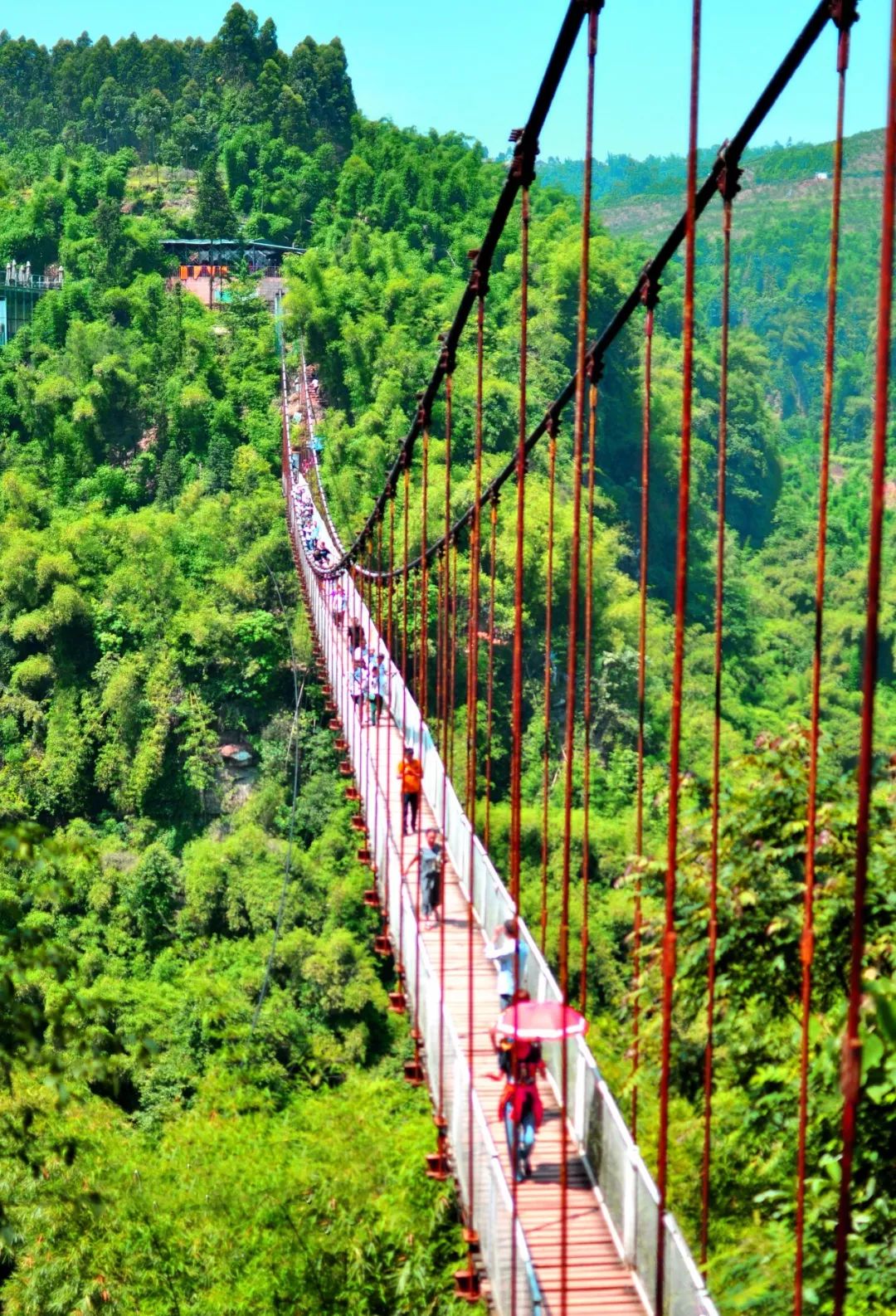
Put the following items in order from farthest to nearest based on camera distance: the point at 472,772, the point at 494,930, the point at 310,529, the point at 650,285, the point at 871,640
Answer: the point at 310,529
the point at 472,772
the point at 494,930
the point at 650,285
the point at 871,640

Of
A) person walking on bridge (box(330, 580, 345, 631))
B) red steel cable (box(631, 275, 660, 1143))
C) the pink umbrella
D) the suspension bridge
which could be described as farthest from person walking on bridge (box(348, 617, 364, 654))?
the pink umbrella

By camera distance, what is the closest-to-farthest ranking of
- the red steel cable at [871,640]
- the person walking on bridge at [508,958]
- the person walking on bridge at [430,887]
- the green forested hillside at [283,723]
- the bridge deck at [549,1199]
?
the red steel cable at [871,640], the bridge deck at [549,1199], the person walking on bridge at [508,958], the green forested hillside at [283,723], the person walking on bridge at [430,887]

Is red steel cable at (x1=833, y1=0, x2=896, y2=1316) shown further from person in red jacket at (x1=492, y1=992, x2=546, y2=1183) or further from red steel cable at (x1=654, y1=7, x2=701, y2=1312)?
person in red jacket at (x1=492, y1=992, x2=546, y2=1183)

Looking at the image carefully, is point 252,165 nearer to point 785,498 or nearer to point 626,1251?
point 785,498

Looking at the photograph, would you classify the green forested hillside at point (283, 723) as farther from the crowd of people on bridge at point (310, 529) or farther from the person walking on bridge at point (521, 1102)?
the crowd of people on bridge at point (310, 529)

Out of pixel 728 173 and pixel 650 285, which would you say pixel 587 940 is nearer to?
pixel 650 285

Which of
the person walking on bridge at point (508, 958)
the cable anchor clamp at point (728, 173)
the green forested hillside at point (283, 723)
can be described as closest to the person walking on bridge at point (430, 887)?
the green forested hillside at point (283, 723)

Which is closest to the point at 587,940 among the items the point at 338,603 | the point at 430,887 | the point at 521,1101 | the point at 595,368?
the point at 521,1101
